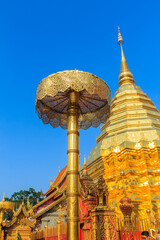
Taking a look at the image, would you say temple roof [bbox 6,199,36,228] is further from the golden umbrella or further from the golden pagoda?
the golden umbrella

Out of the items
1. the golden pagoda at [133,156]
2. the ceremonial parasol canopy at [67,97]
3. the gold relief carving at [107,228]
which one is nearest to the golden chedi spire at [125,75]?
the golden pagoda at [133,156]

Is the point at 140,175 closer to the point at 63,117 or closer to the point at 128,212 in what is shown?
the point at 128,212

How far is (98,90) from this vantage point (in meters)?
5.22

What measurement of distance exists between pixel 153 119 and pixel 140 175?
4846 mm

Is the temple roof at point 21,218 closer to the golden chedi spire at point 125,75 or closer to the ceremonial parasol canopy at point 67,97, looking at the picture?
the ceremonial parasol canopy at point 67,97

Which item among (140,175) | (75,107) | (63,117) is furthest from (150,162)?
(75,107)

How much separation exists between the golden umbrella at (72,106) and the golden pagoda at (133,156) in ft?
18.3

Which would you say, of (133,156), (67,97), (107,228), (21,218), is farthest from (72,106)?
(21,218)

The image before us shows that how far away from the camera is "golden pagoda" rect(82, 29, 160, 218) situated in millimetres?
12109

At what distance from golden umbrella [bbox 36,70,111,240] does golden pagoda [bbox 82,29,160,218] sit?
18.3ft

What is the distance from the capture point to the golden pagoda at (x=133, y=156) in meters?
12.1

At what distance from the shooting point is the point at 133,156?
13445 millimetres

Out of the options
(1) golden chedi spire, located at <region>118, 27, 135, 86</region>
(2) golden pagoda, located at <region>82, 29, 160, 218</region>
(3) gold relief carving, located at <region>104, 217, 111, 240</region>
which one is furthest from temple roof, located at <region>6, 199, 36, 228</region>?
(1) golden chedi spire, located at <region>118, 27, 135, 86</region>

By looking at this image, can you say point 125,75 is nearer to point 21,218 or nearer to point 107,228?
point 21,218
